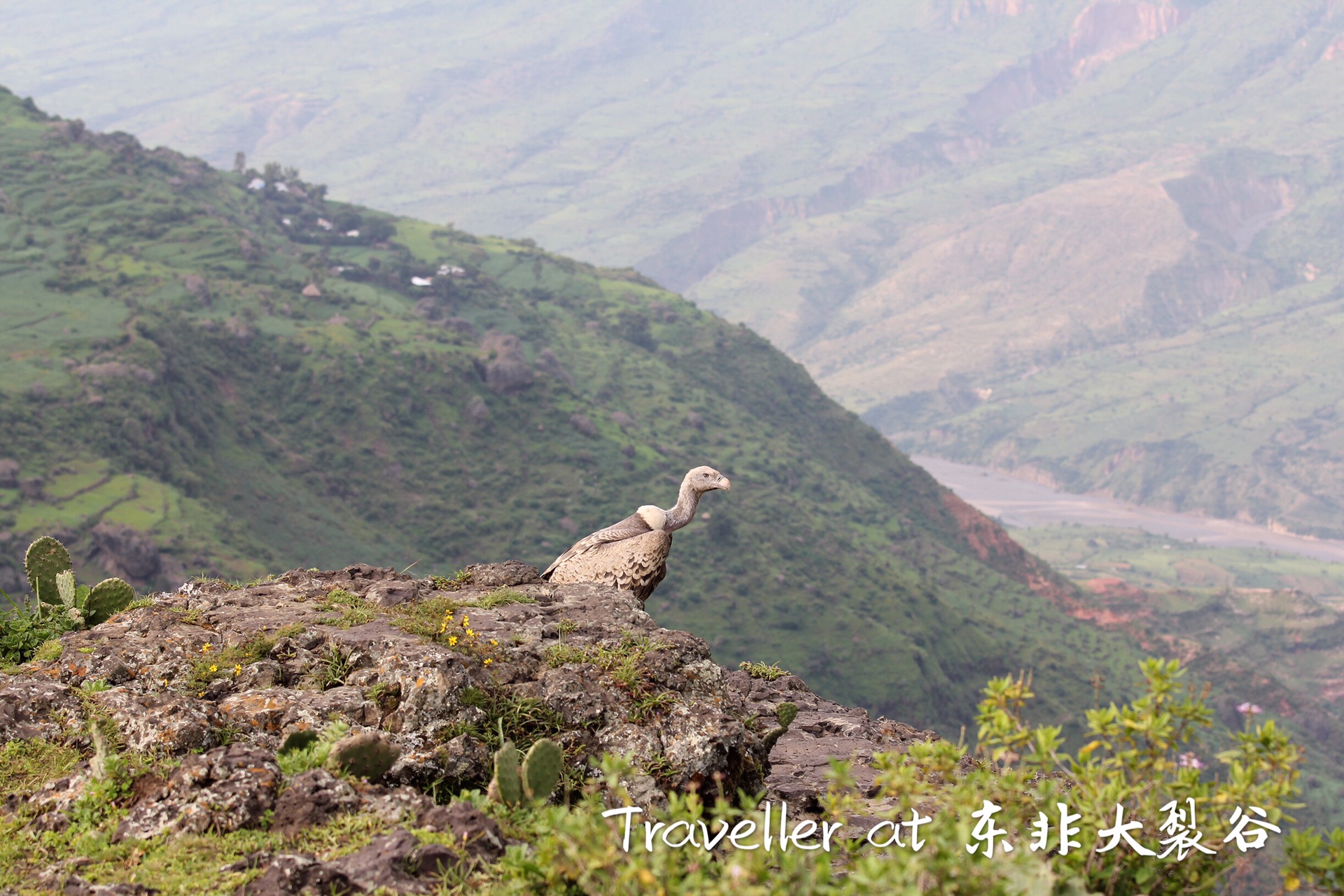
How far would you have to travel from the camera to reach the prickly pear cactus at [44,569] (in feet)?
49.7

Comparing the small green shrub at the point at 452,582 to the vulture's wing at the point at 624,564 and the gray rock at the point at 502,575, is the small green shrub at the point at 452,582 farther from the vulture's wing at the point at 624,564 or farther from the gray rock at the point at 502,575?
the vulture's wing at the point at 624,564

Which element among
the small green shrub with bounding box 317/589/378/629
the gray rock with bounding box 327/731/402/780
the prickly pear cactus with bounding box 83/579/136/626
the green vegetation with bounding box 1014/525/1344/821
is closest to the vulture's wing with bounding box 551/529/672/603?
the small green shrub with bounding box 317/589/378/629

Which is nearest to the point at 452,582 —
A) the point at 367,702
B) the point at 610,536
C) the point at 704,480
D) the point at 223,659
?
the point at 610,536

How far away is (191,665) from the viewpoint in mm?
12531

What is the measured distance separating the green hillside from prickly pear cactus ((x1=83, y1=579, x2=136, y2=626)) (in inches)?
1678

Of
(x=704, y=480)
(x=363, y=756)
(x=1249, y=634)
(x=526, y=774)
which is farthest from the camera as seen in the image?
(x=1249, y=634)

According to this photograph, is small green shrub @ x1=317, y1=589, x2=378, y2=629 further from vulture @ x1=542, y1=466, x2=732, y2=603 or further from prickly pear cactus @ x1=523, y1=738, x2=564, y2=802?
prickly pear cactus @ x1=523, y1=738, x2=564, y2=802

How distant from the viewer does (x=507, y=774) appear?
10.5 meters

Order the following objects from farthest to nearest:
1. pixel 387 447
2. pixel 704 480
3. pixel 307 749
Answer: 1. pixel 387 447
2. pixel 704 480
3. pixel 307 749

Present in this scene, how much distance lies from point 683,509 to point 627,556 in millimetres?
1467

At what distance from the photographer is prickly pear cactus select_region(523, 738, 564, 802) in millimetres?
10445

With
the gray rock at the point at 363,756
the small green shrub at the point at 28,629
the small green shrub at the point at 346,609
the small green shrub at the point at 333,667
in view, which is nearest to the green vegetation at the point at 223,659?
the small green shrub at the point at 333,667

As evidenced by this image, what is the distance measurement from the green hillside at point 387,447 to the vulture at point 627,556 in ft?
140

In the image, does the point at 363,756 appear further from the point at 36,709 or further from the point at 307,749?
the point at 36,709
